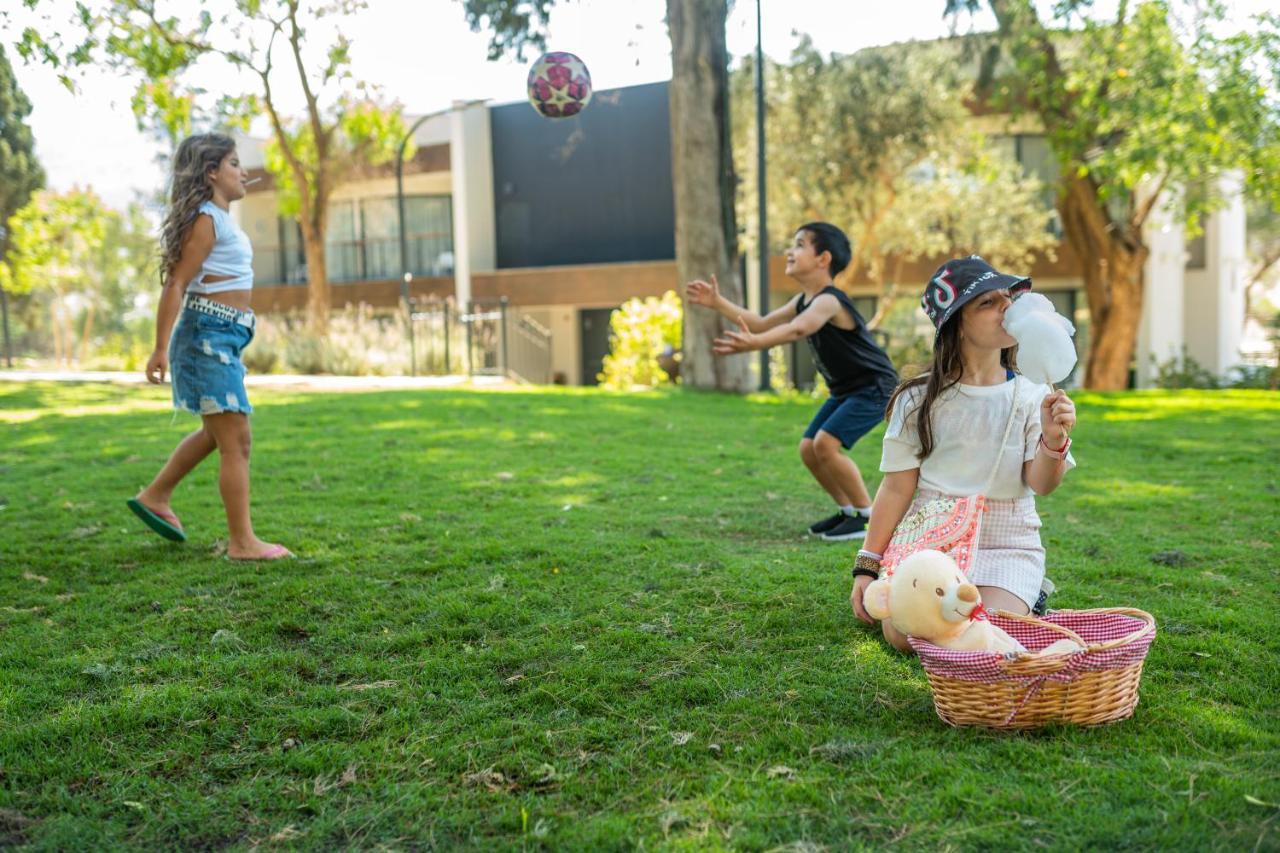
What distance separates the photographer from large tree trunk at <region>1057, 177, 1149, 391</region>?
19812 millimetres

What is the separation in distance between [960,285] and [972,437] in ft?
1.60

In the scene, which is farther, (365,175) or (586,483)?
(365,175)

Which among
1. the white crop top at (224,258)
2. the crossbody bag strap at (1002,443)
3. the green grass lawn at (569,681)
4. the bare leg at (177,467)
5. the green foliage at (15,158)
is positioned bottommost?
the green grass lawn at (569,681)

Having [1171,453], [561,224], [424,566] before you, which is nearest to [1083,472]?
[1171,453]

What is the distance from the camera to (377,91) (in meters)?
23.9

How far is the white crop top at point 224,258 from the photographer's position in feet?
17.1

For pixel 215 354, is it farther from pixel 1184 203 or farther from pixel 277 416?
pixel 1184 203

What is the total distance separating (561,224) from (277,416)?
20499mm

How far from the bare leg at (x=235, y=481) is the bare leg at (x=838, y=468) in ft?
8.60

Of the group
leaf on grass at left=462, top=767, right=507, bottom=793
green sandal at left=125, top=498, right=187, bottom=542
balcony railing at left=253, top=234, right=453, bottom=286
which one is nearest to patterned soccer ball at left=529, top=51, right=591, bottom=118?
green sandal at left=125, top=498, right=187, bottom=542

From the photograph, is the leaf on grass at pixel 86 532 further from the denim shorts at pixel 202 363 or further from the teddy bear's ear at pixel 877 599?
the teddy bear's ear at pixel 877 599

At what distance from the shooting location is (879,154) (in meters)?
21.4

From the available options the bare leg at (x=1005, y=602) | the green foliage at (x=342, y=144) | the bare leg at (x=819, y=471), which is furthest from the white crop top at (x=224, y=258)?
the green foliage at (x=342, y=144)

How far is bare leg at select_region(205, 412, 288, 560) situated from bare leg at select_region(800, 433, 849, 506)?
2.57 metres
